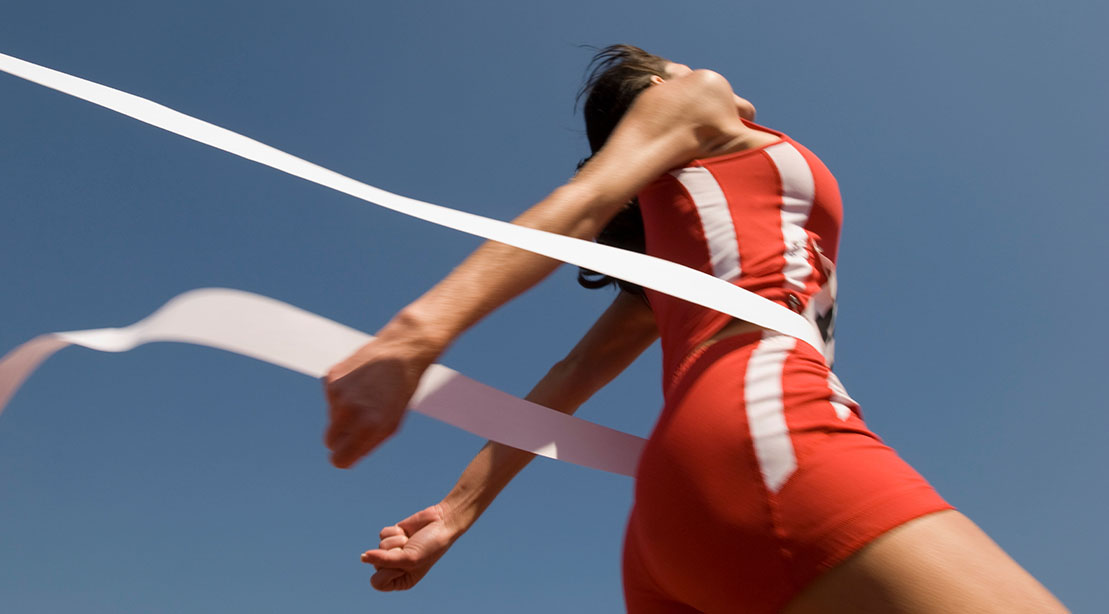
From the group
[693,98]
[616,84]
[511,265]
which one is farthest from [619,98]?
[511,265]

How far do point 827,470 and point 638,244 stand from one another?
1.31 m

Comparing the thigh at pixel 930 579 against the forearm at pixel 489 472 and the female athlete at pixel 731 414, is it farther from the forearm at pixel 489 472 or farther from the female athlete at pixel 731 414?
the forearm at pixel 489 472

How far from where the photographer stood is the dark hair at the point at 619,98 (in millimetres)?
2145

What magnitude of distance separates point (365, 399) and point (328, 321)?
23 centimetres

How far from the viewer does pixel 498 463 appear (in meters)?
2.00

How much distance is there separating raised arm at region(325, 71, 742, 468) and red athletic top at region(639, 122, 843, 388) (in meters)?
0.08

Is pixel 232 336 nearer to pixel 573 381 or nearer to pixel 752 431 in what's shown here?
pixel 752 431

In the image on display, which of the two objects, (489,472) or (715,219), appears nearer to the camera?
(715,219)

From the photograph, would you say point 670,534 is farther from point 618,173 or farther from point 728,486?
point 618,173

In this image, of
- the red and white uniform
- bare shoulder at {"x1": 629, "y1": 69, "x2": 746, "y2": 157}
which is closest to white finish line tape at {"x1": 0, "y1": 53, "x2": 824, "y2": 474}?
the red and white uniform

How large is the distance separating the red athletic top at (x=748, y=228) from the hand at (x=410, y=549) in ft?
2.29

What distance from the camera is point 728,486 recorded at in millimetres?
1247

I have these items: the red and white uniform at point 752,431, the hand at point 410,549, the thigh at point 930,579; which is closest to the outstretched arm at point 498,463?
the hand at point 410,549

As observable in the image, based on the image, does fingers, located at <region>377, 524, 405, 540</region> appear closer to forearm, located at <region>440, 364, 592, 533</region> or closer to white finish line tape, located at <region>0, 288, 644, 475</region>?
forearm, located at <region>440, 364, 592, 533</region>
